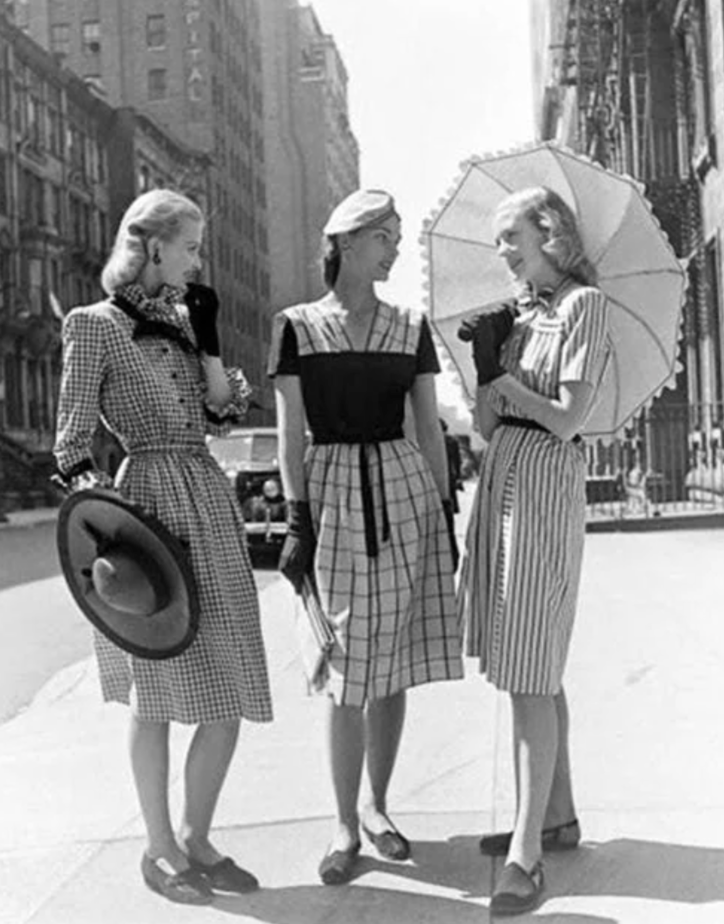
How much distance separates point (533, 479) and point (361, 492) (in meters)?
0.52

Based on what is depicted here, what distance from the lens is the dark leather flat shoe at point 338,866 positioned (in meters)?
3.95

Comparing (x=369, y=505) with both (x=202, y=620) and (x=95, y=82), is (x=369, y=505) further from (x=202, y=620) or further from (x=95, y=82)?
(x=95, y=82)

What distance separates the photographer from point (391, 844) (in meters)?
4.18

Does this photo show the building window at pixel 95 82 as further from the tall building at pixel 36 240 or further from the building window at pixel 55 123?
the building window at pixel 55 123

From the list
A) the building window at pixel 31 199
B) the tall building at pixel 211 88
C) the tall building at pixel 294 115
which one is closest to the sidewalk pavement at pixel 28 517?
the tall building at pixel 211 88

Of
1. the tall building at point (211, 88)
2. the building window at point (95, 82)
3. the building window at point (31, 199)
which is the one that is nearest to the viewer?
the tall building at point (211, 88)

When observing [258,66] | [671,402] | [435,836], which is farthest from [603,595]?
[258,66]

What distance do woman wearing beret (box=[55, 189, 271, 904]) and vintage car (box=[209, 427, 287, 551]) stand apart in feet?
39.5

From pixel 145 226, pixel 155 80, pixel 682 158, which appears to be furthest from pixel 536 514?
pixel 155 80

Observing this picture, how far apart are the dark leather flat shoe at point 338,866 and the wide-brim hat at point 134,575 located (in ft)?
2.67

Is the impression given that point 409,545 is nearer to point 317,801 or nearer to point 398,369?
point 398,369

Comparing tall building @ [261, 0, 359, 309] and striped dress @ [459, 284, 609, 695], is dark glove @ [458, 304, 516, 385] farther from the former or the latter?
tall building @ [261, 0, 359, 309]

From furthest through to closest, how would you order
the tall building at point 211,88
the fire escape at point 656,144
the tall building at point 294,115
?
1. the tall building at point 294,115
2. the tall building at point 211,88
3. the fire escape at point 656,144

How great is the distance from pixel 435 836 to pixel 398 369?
62.3 inches
